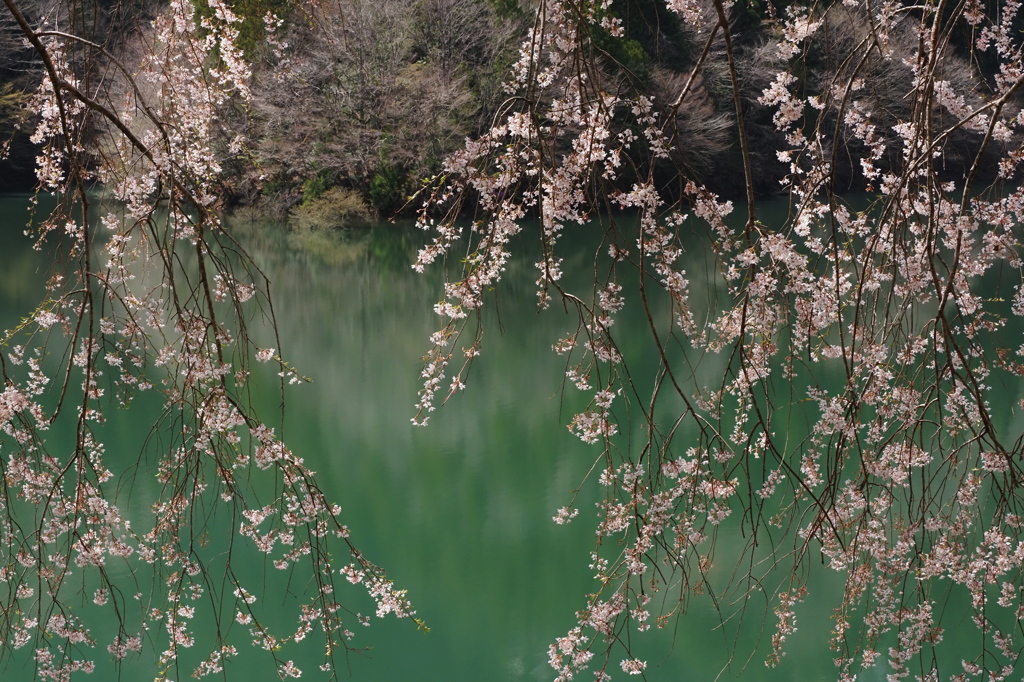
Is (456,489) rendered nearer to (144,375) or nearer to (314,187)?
(144,375)

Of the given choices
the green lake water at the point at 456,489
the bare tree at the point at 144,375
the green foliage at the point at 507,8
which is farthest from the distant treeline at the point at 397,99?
the bare tree at the point at 144,375

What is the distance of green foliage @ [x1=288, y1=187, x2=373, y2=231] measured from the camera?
58.7 ft

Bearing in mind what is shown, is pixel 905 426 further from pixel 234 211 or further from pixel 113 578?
pixel 234 211

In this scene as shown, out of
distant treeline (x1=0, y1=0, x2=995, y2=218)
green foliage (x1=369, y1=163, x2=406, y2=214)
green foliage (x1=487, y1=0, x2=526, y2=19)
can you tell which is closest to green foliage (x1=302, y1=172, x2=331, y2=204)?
distant treeline (x1=0, y1=0, x2=995, y2=218)

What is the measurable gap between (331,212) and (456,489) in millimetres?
11942

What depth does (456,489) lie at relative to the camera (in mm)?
6859

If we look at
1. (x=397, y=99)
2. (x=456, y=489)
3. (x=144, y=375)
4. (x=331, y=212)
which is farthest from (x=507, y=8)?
(x=144, y=375)

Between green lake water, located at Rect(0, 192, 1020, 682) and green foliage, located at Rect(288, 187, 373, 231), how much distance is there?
5028mm

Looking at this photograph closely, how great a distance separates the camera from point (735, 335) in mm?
2305

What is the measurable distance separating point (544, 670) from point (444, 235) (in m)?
3.17

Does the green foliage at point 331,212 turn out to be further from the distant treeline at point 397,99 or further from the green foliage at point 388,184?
the green foliage at point 388,184

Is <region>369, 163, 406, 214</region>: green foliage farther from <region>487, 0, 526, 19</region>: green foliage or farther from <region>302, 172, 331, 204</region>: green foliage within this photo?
<region>487, 0, 526, 19</region>: green foliage

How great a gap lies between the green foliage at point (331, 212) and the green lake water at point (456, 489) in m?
5.03

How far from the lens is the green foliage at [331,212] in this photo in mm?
17906
